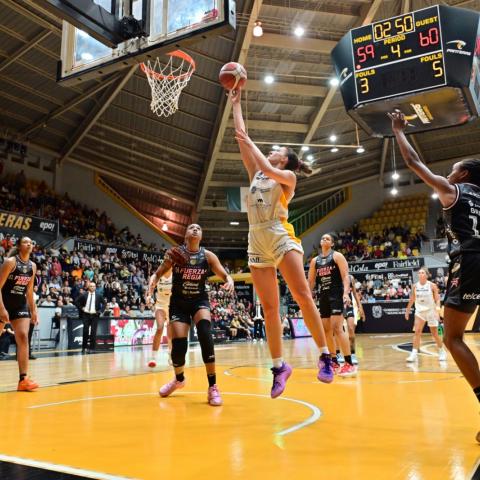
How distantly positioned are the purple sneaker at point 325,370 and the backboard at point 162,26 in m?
4.12

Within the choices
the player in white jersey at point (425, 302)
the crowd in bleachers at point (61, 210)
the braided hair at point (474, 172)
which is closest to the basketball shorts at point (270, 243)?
the braided hair at point (474, 172)

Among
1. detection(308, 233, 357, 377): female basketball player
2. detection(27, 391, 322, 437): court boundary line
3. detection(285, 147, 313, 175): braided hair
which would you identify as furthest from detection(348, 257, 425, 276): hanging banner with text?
detection(285, 147, 313, 175): braided hair

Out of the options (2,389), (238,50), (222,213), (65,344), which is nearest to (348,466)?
(2,389)

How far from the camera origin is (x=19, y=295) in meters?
6.09

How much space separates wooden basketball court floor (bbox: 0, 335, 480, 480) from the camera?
2.51 meters

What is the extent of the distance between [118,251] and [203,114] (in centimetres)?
859

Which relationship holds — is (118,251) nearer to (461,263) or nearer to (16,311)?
(16,311)

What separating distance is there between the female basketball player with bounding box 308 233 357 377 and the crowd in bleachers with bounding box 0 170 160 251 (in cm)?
1840

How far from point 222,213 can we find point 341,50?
23137 mm

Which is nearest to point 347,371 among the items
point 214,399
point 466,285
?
point 214,399

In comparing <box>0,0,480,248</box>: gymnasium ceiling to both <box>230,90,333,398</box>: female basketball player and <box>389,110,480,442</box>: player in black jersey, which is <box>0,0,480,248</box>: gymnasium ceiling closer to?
<box>230,90,333,398</box>: female basketball player

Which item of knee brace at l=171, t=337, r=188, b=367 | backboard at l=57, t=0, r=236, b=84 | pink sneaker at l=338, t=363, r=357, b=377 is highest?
backboard at l=57, t=0, r=236, b=84

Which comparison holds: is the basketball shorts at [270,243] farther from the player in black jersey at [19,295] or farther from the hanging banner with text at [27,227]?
the hanging banner with text at [27,227]

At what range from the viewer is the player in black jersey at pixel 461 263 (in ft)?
10.1
